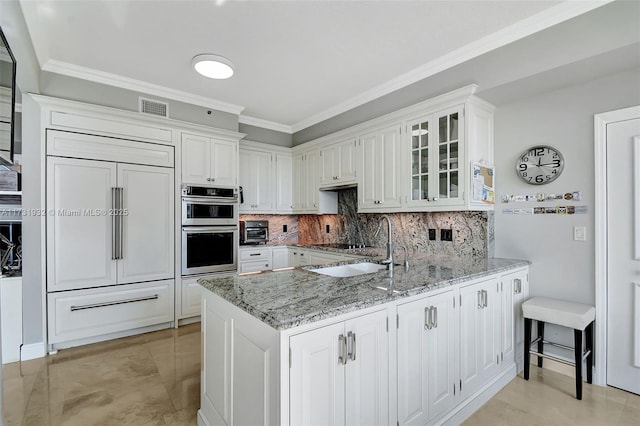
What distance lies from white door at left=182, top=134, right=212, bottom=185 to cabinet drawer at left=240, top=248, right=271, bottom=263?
1.06m

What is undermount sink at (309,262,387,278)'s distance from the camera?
2.42 metres

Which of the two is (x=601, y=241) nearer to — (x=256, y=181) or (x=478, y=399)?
(x=478, y=399)

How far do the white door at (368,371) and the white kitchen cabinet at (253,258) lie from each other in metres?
2.93

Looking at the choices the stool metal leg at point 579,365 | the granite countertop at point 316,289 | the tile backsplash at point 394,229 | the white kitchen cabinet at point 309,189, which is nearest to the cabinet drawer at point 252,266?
the tile backsplash at point 394,229

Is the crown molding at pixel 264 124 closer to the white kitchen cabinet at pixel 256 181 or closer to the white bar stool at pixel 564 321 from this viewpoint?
the white kitchen cabinet at pixel 256 181

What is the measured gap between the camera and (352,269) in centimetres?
254

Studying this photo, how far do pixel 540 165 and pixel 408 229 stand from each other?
144cm

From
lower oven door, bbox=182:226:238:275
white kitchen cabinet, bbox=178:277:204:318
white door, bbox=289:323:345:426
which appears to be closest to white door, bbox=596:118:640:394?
white door, bbox=289:323:345:426

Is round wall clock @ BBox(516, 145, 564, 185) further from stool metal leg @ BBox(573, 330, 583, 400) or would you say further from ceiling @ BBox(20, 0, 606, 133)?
stool metal leg @ BBox(573, 330, 583, 400)

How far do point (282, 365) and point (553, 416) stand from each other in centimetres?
200

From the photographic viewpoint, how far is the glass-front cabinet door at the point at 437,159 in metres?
2.86

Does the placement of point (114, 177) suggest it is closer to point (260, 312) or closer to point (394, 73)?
point (260, 312)

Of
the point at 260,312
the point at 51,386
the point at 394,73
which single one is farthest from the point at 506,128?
the point at 51,386

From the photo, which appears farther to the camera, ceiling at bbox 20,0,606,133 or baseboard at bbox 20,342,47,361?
baseboard at bbox 20,342,47,361
